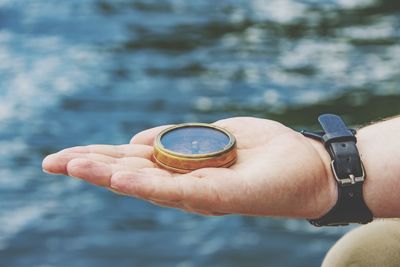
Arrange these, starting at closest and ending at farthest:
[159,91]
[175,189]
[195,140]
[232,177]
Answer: [175,189] → [232,177] → [195,140] → [159,91]

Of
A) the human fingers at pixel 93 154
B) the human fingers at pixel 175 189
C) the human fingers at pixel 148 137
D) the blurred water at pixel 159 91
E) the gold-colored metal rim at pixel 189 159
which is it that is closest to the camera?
the human fingers at pixel 175 189

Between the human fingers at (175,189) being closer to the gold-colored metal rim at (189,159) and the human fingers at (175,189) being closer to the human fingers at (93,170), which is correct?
the human fingers at (93,170)

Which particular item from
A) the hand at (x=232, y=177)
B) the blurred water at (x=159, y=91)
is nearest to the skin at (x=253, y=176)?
the hand at (x=232, y=177)

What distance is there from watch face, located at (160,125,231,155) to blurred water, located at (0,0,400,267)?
7.22ft

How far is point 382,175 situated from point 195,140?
843mm

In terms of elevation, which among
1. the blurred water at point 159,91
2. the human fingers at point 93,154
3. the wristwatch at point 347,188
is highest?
the human fingers at point 93,154

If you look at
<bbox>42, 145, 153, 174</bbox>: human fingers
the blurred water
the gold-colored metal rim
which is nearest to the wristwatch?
the gold-colored metal rim

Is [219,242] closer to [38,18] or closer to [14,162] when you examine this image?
[14,162]

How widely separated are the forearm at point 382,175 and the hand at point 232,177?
0.16 meters

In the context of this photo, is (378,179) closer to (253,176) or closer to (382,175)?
(382,175)

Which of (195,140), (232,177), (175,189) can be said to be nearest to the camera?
(175,189)

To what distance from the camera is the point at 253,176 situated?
319cm

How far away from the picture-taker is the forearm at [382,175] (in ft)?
11.0

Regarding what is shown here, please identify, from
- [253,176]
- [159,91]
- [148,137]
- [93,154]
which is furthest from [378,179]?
[159,91]
